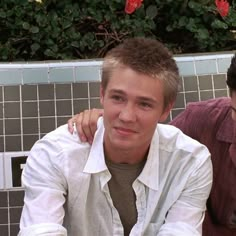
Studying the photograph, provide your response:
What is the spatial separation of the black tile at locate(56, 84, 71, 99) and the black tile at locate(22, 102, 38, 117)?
0.49ft

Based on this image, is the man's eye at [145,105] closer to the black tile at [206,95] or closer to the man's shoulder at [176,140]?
the man's shoulder at [176,140]

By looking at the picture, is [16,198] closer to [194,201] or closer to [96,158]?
[96,158]

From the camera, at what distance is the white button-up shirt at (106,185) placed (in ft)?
8.79

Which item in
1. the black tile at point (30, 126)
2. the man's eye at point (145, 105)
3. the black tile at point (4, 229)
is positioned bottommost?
the black tile at point (4, 229)

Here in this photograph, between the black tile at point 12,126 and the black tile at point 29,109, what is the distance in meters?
0.06

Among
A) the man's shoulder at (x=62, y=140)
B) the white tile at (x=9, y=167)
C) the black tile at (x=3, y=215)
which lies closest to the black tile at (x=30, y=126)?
Answer: the white tile at (x=9, y=167)

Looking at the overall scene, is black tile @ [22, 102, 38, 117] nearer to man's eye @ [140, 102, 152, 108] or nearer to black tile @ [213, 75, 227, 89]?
black tile @ [213, 75, 227, 89]

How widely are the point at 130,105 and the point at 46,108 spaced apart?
4.17ft

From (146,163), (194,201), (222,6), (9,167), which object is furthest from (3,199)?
(222,6)

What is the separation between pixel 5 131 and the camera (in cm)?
370

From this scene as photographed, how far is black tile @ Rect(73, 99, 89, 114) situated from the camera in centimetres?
378

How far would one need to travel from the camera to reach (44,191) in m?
2.64

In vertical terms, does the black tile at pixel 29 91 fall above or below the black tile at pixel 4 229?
above

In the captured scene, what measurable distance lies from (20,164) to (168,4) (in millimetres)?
1609
